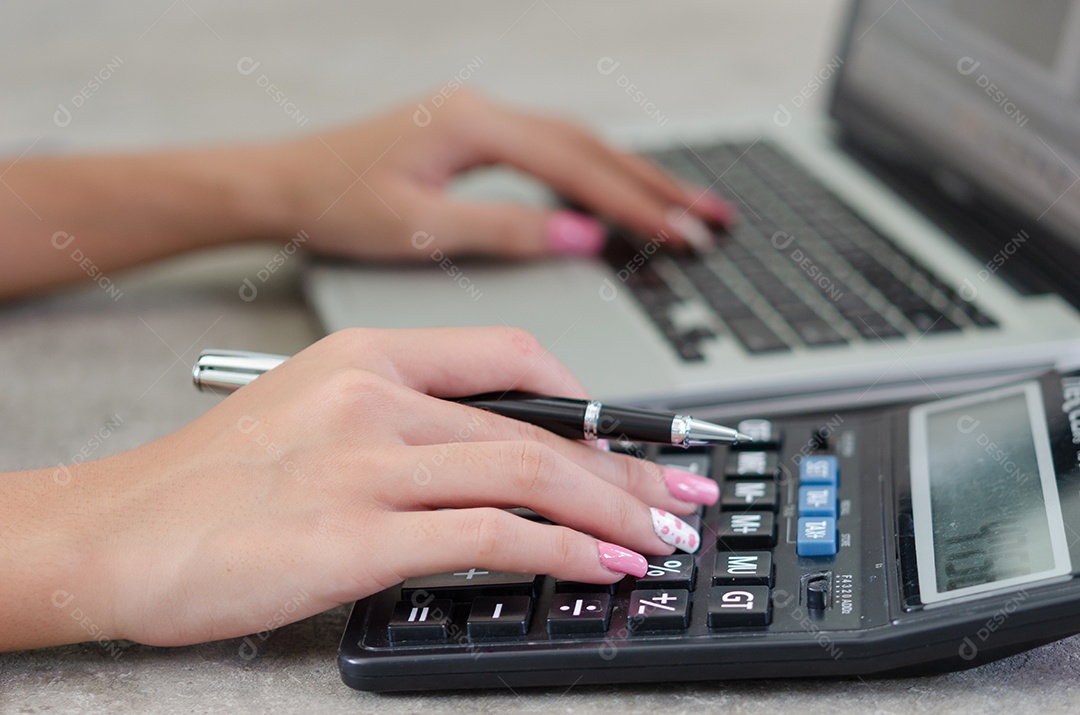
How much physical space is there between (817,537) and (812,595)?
1.8 inches

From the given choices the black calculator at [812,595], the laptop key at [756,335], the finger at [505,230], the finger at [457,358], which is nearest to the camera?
the black calculator at [812,595]

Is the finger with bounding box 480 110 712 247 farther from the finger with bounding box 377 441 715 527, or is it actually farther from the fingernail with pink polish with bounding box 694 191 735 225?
the finger with bounding box 377 441 715 527

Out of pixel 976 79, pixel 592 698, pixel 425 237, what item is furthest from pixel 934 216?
pixel 592 698

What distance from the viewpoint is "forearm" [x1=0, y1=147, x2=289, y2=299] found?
2.75 feet

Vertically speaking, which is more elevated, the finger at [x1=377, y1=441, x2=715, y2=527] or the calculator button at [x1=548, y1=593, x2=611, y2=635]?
the finger at [x1=377, y1=441, x2=715, y2=527]

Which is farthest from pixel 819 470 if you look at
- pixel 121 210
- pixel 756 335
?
pixel 121 210

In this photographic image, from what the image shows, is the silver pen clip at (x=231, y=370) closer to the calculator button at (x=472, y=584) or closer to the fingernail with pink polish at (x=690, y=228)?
the calculator button at (x=472, y=584)

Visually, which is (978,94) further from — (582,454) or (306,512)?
(306,512)

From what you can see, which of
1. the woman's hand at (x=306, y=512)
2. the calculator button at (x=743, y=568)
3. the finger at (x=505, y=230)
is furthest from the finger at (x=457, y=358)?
the finger at (x=505, y=230)

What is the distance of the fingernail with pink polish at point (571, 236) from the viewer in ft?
2.70

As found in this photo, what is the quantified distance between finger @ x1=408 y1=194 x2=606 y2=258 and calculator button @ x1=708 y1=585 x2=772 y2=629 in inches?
15.9

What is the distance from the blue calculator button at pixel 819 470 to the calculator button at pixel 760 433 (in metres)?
0.02

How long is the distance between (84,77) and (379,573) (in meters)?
1.12

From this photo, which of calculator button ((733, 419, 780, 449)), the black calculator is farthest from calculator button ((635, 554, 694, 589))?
calculator button ((733, 419, 780, 449))
